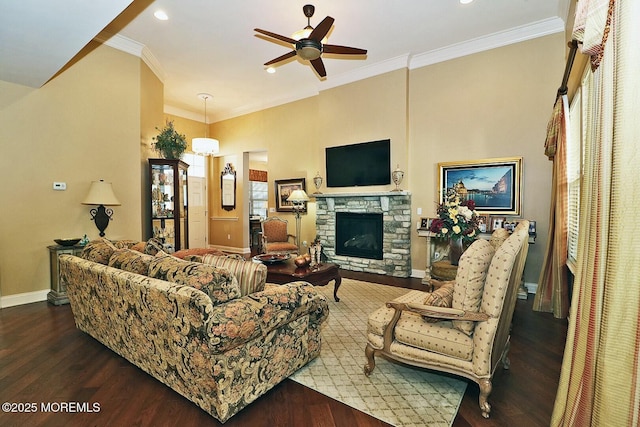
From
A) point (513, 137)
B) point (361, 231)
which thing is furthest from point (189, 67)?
point (513, 137)

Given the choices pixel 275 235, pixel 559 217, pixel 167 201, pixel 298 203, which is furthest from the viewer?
pixel 298 203

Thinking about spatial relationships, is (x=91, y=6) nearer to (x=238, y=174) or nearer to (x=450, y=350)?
(x=450, y=350)

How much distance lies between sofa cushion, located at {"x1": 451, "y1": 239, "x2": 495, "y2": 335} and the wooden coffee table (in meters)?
1.80

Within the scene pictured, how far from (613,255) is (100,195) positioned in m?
5.23

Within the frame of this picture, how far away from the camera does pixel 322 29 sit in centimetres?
323

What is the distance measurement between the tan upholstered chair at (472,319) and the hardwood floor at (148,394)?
0.30 meters

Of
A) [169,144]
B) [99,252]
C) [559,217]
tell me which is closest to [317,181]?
[169,144]

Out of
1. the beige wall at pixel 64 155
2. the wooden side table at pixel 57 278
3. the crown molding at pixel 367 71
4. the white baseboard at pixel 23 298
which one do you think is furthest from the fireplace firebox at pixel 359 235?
the white baseboard at pixel 23 298

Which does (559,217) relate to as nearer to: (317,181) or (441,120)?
(441,120)

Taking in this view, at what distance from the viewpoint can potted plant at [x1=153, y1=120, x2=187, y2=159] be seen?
5258 millimetres

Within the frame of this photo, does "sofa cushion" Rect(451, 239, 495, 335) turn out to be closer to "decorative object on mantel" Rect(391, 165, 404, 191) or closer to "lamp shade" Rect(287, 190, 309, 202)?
"decorative object on mantel" Rect(391, 165, 404, 191)

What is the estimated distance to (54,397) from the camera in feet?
6.70

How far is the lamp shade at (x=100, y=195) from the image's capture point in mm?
4164

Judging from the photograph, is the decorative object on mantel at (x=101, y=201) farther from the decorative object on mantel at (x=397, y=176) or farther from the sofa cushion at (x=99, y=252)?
the decorative object on mantel at (x=397, y=176)
